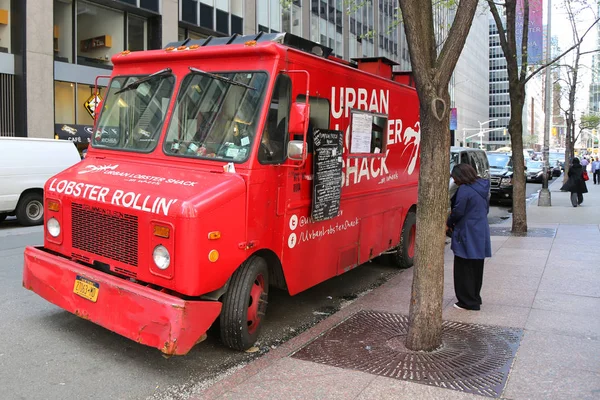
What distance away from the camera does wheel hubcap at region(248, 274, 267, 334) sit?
15.8 feet

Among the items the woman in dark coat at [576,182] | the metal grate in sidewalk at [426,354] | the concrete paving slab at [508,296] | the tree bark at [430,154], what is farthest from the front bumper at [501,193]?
the tree bark at [430,154]

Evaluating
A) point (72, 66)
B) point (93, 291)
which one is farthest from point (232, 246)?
point (72, 66)

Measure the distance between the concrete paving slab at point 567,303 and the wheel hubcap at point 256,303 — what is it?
3.33 m

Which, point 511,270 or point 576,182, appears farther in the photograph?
point 576,182

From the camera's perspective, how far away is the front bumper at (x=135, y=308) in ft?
13.0

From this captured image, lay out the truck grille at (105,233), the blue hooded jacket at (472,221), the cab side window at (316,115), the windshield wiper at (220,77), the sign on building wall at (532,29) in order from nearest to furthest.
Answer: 1. the truck grille at (105,233)
2. the windshield wiper at (220,77)
3. the cab side window at (316,115)
4. the blue hooded jacket at (472,221)
5. the sign on building wall at (532,29)

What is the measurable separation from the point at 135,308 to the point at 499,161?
68.2 feet

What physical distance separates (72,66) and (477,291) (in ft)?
59.0

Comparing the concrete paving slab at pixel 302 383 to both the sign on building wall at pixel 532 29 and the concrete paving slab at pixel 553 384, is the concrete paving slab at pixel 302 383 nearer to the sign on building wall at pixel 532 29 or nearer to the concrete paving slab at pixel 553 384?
the concrete paving slab at pixel 553 384

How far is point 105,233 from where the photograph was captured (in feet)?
14.8

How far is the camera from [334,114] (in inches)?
229

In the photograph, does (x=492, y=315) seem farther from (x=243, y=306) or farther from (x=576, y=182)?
(x=576, y=182)

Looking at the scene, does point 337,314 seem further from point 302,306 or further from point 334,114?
point 334,114

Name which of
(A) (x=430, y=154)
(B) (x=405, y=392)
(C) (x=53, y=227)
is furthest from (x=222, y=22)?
(B) (x=405, y=392)
